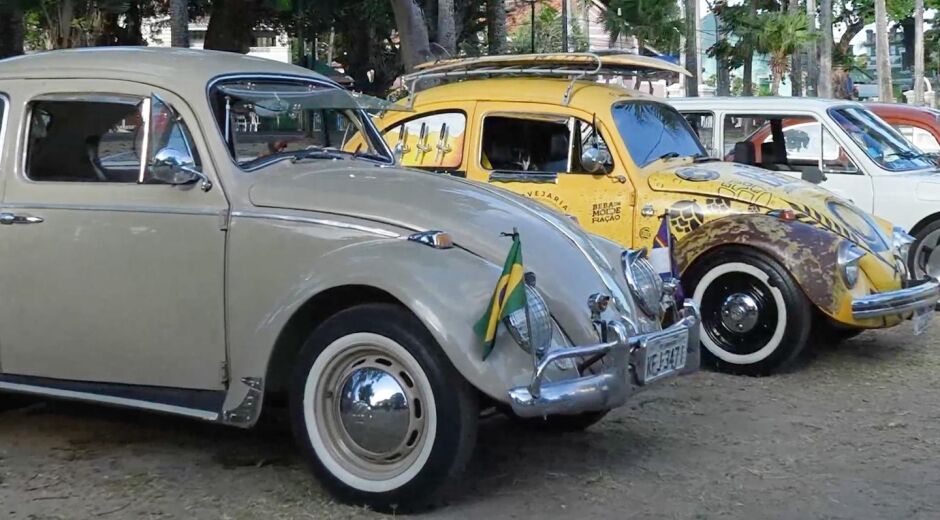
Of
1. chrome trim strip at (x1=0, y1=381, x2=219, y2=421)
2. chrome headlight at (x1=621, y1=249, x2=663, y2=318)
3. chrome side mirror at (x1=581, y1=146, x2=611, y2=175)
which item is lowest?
chrome trim strip at (x1=0, y1=381, x2=219, y2=421)

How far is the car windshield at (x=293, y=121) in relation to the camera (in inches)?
204

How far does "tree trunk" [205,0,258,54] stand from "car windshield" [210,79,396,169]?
1997cm

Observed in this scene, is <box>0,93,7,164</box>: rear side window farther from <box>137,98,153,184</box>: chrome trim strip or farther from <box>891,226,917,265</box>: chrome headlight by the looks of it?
<box>891,226,917,265</box>: chrome headlight

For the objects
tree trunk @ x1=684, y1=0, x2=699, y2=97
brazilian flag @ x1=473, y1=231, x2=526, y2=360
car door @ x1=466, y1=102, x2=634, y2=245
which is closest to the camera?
brazilian flag @ x1=473, y1=231, x2=526, y2=360

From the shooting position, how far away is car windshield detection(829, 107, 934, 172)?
9.83m

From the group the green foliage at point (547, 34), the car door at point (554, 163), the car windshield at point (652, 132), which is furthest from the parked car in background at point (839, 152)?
the green foliage at point (547, 34)

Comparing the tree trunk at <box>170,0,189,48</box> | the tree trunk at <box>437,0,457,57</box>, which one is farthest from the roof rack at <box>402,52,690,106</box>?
the tree trunk at <box>170,0,189,48</box>

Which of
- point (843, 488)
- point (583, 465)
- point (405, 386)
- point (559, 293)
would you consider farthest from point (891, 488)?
point (405, 386)

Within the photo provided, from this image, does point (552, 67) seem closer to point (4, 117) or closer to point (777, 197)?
point (777, 197)

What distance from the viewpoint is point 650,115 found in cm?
830

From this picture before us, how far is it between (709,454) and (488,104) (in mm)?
3356

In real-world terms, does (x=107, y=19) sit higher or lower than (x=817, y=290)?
higher

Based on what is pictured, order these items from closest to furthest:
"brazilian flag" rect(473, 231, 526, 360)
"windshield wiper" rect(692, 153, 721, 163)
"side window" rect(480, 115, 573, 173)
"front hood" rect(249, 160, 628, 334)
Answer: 1. "brazilian flag" rect(473, 231, 526, 360)
2. "front hood" rect(249, 160, 628, 334)
3. "side window" rect(480, 115, 573, 173)
4. "windshield wiper" rect(692, 153, 721, 163)

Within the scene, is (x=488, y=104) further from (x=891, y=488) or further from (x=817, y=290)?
(x=891, y=488)
